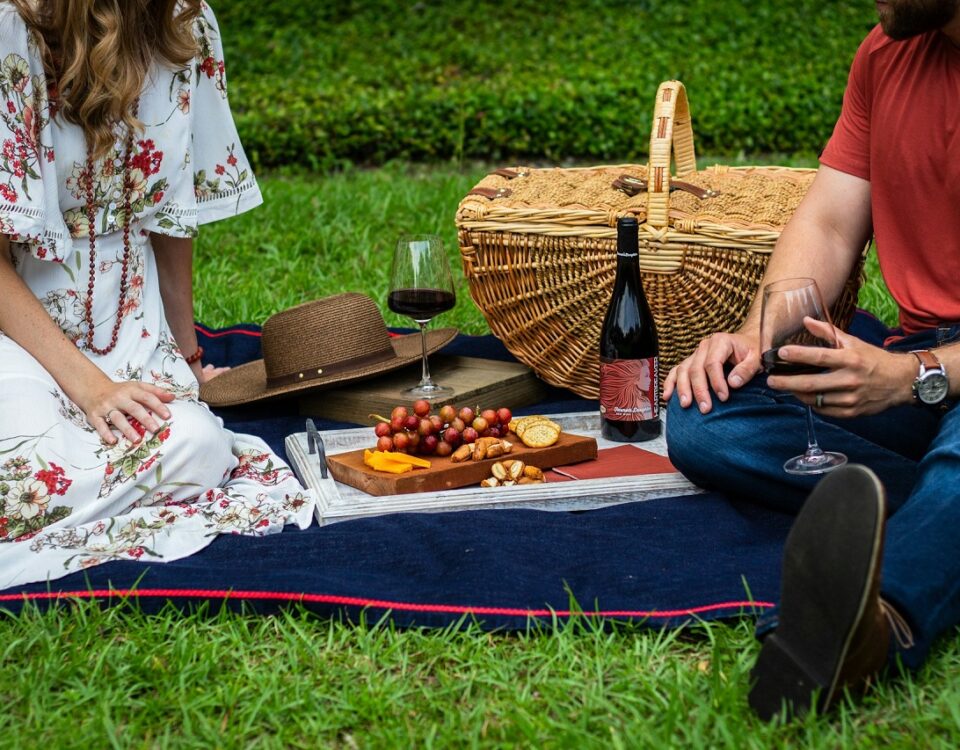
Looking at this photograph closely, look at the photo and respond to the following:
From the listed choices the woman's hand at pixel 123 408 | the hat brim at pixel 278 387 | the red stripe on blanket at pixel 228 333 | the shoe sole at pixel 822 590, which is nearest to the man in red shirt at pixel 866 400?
the shoe sole at pixel 822 590

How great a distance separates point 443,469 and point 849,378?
1.06 meters

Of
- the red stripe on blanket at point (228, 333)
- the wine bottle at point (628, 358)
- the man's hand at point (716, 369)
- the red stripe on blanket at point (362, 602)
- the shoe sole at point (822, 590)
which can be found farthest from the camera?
the red stripe on blanket at point (228, 333)

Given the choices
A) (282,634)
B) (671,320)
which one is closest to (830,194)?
(671,320)

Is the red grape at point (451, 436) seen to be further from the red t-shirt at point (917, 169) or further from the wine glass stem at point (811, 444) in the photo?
the red t-shirt at point (917, 169)

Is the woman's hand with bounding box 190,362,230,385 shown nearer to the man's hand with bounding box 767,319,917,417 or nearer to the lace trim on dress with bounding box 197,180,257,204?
the lace trim on dress with bounding box 197,180,257,204

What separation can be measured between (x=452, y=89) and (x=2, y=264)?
6247mm

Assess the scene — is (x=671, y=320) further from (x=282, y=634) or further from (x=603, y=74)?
(x=603, y=74)

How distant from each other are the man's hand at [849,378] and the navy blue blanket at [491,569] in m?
0.39

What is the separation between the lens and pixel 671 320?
3691 mm

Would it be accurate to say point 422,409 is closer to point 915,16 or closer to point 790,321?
point 790,321

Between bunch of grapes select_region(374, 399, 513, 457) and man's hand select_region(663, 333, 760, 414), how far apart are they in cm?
55

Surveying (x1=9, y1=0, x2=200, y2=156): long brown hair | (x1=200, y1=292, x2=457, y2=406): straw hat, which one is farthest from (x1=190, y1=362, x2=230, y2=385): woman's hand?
(x1=9, y1=0, x2=200, y2=156): long brown hair

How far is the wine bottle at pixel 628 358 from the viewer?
343 centimetres

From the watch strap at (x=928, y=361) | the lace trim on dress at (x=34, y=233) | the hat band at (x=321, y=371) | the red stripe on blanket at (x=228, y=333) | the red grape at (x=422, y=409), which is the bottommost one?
the red stripe on blanket at (x=228, y=333)
